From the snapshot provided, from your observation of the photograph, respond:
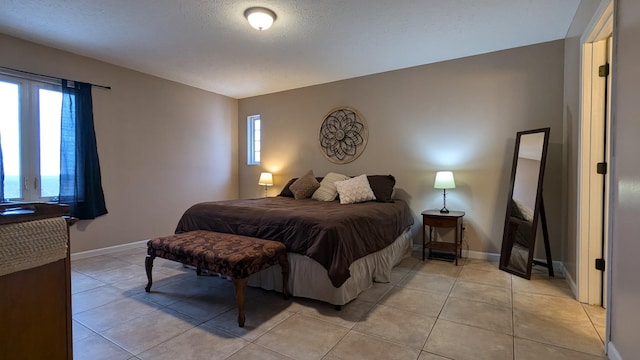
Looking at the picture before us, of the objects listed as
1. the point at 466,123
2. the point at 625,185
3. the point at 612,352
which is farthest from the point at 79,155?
the point at 612,352

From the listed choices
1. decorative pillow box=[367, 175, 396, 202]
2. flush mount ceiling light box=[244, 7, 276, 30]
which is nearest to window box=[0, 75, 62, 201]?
flush mount ceiling light box=[244, 7, 276, 30]

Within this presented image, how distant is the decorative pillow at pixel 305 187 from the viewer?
4.28 meters

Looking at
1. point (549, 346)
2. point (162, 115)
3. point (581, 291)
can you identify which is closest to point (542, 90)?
point (581, 291)

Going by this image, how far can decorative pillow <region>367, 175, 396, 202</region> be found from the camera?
3.84 m

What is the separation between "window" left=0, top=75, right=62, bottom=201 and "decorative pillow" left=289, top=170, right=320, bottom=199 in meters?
2.83

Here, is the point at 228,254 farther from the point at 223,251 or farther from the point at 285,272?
the point at 285,272

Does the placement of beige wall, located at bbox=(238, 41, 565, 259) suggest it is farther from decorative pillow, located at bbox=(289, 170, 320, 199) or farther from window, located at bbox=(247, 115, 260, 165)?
window, located at bbox=(247, 115, 260, 165)

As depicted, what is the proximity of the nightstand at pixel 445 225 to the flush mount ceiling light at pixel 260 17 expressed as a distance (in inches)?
104

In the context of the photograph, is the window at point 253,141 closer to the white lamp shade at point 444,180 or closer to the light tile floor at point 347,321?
the light tile floor at point 347,321

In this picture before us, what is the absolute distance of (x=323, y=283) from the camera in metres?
2.43

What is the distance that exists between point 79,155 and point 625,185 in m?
5.00

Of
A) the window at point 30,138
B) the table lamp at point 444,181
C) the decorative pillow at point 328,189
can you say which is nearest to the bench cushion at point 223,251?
the decorative pillow at point 328,189

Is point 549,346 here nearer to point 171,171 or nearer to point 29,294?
point 29,294

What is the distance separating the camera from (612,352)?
1.71m
